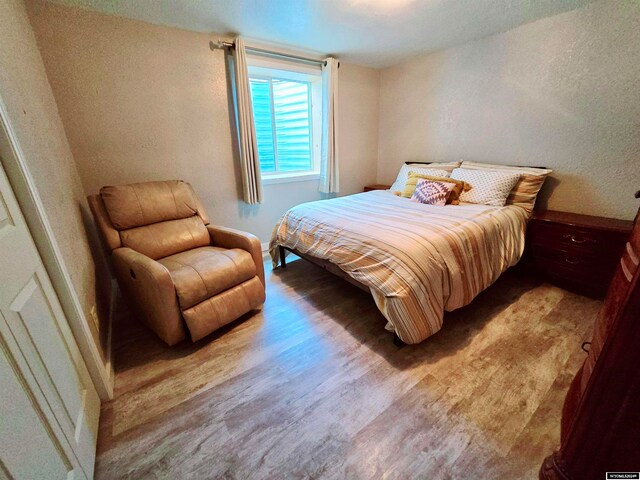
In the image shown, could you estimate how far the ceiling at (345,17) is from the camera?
6.31ft

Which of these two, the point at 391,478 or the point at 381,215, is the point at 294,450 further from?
the point at 381,215

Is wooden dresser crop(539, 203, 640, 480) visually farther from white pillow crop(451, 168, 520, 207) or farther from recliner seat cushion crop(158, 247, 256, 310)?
white pillow crop(451, 168, 520, 207)

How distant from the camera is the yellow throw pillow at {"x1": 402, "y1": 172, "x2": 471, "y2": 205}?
2.47 m

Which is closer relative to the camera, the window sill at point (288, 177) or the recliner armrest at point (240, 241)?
the recliner armrest at point (240, 241)

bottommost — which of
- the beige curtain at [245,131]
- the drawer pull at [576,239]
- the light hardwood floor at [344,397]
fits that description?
the light hardwood floor at [344,397]

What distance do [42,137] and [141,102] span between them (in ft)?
3.33

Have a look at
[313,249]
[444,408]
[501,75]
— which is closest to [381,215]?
[313,249]

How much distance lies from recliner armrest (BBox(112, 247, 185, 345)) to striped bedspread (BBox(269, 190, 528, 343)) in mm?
1056

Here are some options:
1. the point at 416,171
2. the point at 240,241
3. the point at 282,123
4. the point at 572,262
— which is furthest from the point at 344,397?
the point at 282,123

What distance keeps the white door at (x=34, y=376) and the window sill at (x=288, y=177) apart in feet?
7.49

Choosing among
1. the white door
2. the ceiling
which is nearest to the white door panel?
the white door

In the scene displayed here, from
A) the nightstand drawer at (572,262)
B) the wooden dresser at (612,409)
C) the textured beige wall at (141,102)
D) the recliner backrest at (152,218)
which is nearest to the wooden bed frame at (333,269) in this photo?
the textured beige wall at (141,102)

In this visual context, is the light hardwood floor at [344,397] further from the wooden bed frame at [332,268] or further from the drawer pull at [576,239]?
the drawer pull at [576,239]

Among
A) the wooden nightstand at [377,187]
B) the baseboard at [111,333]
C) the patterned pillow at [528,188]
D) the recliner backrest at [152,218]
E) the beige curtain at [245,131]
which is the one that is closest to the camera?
the baseboard at [111,333]
